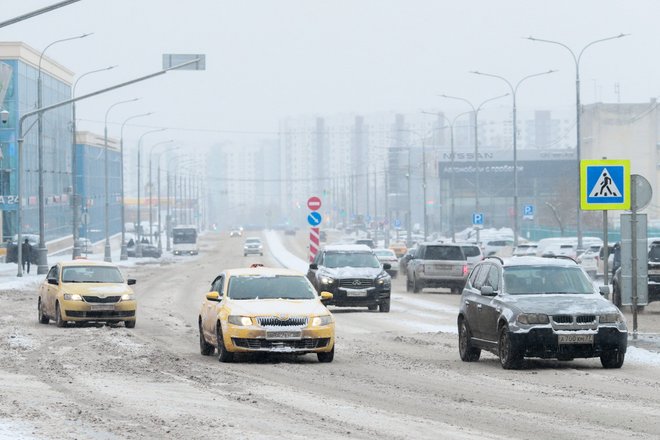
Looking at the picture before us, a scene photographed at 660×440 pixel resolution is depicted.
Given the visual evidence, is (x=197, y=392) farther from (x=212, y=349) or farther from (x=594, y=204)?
(x=594, y=204)

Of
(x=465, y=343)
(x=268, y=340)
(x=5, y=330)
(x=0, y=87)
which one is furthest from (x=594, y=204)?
(x=0, y=87)

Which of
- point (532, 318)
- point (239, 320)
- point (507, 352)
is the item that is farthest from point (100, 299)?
point (532, 318)

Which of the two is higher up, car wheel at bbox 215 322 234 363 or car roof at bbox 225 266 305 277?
car roof at bbox 225 266 305 277

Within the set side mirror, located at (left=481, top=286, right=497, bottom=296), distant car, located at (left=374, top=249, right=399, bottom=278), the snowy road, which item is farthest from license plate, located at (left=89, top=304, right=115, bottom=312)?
distant car, located at (left=374, top=249, right=399, bottom=278)

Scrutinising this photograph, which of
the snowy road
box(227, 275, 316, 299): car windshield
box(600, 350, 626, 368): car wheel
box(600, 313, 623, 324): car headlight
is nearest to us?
the snowy road

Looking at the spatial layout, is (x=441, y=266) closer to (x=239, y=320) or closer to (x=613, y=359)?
(x=239, y=320)

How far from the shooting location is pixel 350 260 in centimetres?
3809

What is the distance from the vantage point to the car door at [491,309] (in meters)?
19.4

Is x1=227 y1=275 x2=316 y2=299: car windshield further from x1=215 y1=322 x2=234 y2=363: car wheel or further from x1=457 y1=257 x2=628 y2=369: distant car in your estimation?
x1=457 y1=257 x2=628 y2=369: distant car

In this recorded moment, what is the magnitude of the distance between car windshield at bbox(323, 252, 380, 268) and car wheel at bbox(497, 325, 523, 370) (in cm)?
1853

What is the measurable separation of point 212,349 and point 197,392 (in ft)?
20.3

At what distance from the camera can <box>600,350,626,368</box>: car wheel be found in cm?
1877

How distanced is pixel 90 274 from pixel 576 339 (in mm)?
14797

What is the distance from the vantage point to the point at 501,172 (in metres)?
167
